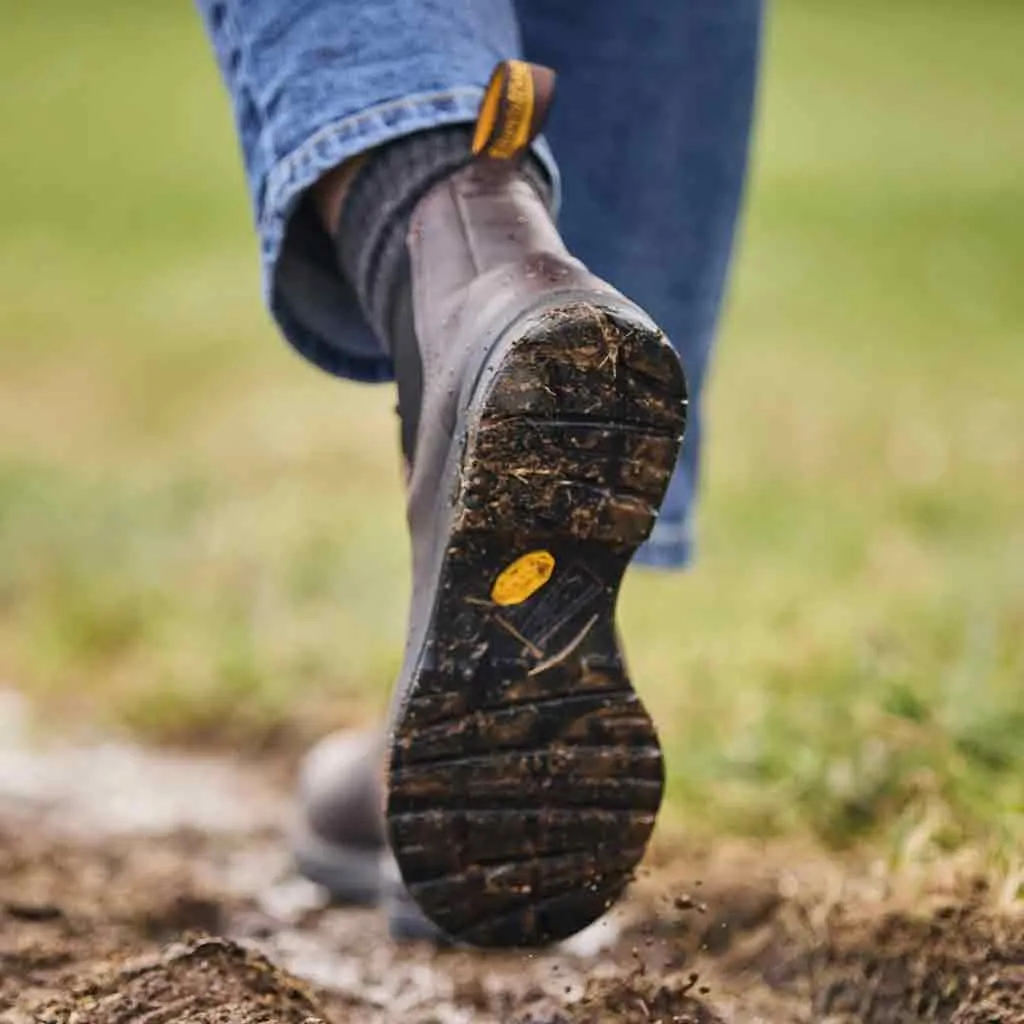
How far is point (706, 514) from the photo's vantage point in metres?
3.33

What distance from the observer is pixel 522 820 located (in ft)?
3.53

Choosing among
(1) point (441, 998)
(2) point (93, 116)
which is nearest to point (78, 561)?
(1) point (441, 998)

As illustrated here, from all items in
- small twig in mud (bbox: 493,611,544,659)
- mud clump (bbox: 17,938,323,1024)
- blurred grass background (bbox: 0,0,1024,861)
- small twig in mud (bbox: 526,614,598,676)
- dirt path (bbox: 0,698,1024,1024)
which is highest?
small twig in mud (bbox: 493,611,544,659)

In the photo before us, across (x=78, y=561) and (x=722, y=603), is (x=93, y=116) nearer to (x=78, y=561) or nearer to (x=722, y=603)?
(x=78, y=561)

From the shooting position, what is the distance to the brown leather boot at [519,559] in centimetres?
99

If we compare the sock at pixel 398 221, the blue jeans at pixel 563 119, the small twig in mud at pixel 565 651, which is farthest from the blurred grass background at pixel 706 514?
the sock at pixel 398 221

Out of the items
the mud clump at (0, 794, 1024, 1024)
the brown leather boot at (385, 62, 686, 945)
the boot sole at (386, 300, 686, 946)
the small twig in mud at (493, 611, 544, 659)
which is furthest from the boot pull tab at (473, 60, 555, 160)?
the mud clump at (0, 794, 1024, 1024)

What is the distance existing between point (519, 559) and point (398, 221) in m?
0.27

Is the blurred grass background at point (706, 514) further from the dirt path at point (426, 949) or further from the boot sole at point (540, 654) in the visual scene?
the boot sole at point (540, 654)

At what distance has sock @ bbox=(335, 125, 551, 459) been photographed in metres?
1.13

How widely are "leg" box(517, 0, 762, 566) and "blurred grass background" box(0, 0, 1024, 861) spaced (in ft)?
1.23

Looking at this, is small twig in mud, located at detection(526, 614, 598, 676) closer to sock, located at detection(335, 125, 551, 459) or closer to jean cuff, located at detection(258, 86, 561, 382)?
sock, located at detection(335, 125, 551, 459)

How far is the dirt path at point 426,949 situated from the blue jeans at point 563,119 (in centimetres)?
41

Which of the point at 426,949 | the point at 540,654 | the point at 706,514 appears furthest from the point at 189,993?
the point at 706,514
